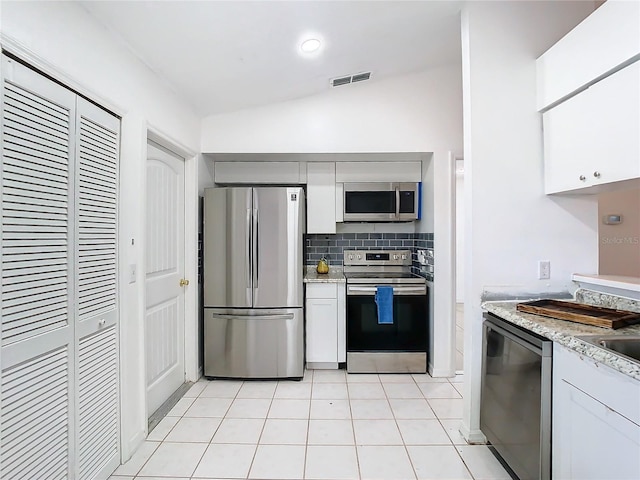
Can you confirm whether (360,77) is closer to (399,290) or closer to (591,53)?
(591,53)

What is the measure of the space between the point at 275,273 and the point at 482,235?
173 cm

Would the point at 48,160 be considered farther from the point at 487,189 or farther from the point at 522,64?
the point at 522,64

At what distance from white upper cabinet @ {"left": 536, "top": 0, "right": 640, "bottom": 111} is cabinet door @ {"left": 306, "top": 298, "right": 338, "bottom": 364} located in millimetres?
2281

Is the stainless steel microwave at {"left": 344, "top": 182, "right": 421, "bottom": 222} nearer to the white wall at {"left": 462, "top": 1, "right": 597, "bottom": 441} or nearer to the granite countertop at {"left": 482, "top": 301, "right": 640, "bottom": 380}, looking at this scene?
the white wall at {"left": 462, "top": 1, "right": 597, "bottom": 441}

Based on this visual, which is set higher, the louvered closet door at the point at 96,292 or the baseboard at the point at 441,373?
the louvered closet door at the point at 96,292

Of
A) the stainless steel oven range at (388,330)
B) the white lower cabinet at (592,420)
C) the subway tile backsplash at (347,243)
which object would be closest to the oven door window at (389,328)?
the stainless steel oven range at (388,330)

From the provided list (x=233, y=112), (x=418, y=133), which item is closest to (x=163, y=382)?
(x=233, y=112)

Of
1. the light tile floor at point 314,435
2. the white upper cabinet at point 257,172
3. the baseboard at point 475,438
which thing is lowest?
the light tile floor at point 314,435

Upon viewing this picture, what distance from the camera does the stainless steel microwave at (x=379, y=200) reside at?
141 inches

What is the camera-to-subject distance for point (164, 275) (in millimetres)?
2770

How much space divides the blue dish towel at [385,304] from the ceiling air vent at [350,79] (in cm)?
183

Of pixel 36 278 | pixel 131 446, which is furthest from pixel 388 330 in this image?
pixel 36 278

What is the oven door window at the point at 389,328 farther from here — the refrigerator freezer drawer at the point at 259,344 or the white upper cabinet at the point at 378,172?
the white upper cabinet at the point at 378,172

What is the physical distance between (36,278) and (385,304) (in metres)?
2.55
